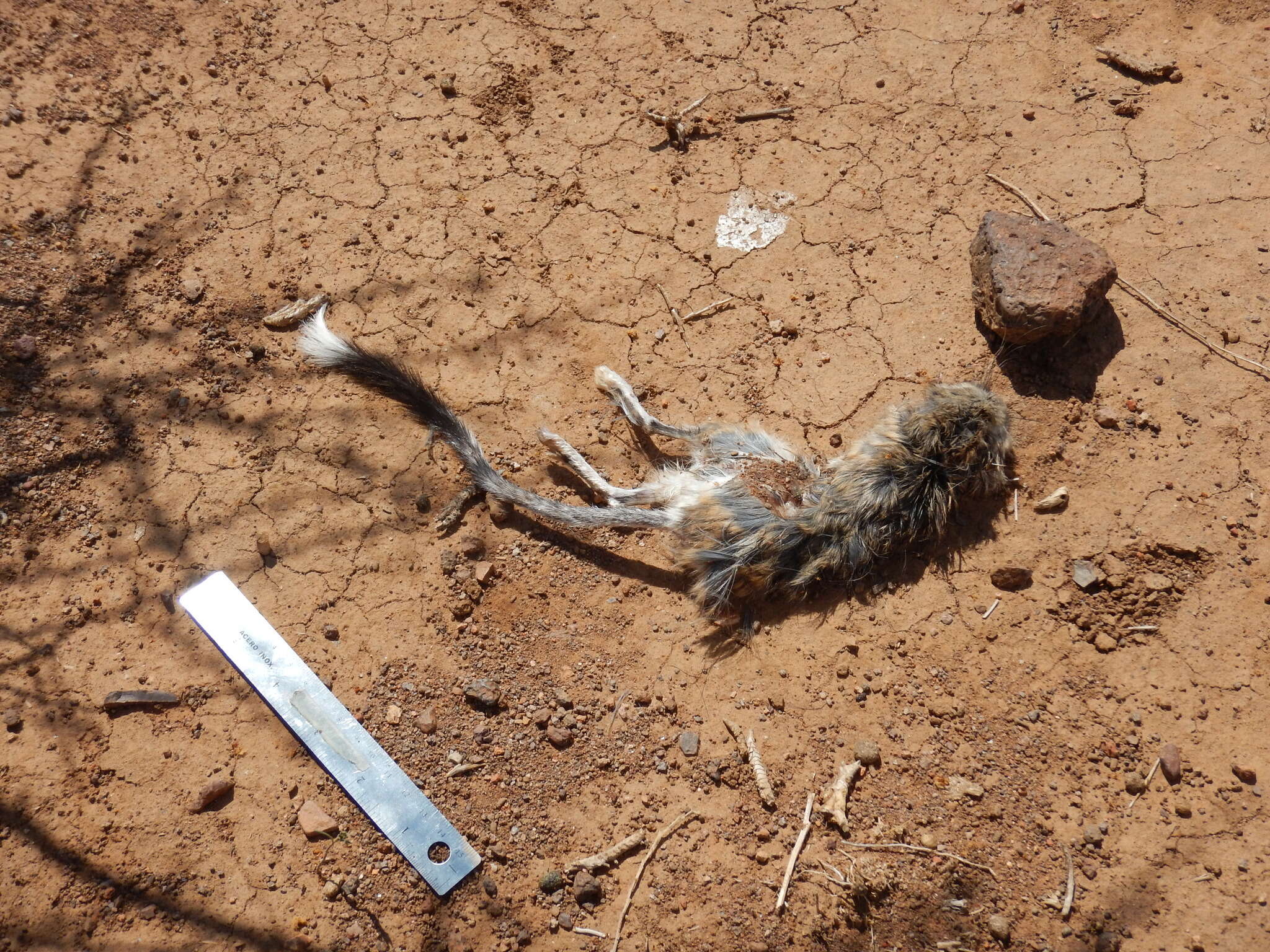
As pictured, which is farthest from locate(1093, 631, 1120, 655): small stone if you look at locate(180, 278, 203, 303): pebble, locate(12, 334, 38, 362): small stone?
locate(12, 334, 38, 362): small stone

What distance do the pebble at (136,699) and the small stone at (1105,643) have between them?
146 inches

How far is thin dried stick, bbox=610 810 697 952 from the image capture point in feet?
8.86

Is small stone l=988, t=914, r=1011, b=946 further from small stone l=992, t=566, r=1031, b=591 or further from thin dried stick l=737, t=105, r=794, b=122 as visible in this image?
thin dried stick l=737, t=105, r=794, b=122

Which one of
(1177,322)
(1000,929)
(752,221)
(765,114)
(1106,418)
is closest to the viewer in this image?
Result: (1000,929)

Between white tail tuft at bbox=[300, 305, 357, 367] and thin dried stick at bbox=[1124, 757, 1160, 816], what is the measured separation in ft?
12.0

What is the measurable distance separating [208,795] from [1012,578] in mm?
3298

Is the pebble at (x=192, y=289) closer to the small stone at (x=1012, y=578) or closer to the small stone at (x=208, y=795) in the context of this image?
the small stone at (x=208, y=795)

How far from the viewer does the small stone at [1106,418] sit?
3361 millimetres

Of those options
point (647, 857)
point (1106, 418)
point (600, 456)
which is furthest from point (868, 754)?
point (1106, 418)

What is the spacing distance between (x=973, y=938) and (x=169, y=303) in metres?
4.45

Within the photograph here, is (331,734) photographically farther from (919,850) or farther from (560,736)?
(919,850)

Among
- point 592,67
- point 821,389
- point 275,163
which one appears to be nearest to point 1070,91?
point 821,389

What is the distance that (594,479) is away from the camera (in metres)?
3.37

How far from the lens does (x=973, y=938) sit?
2641mm
